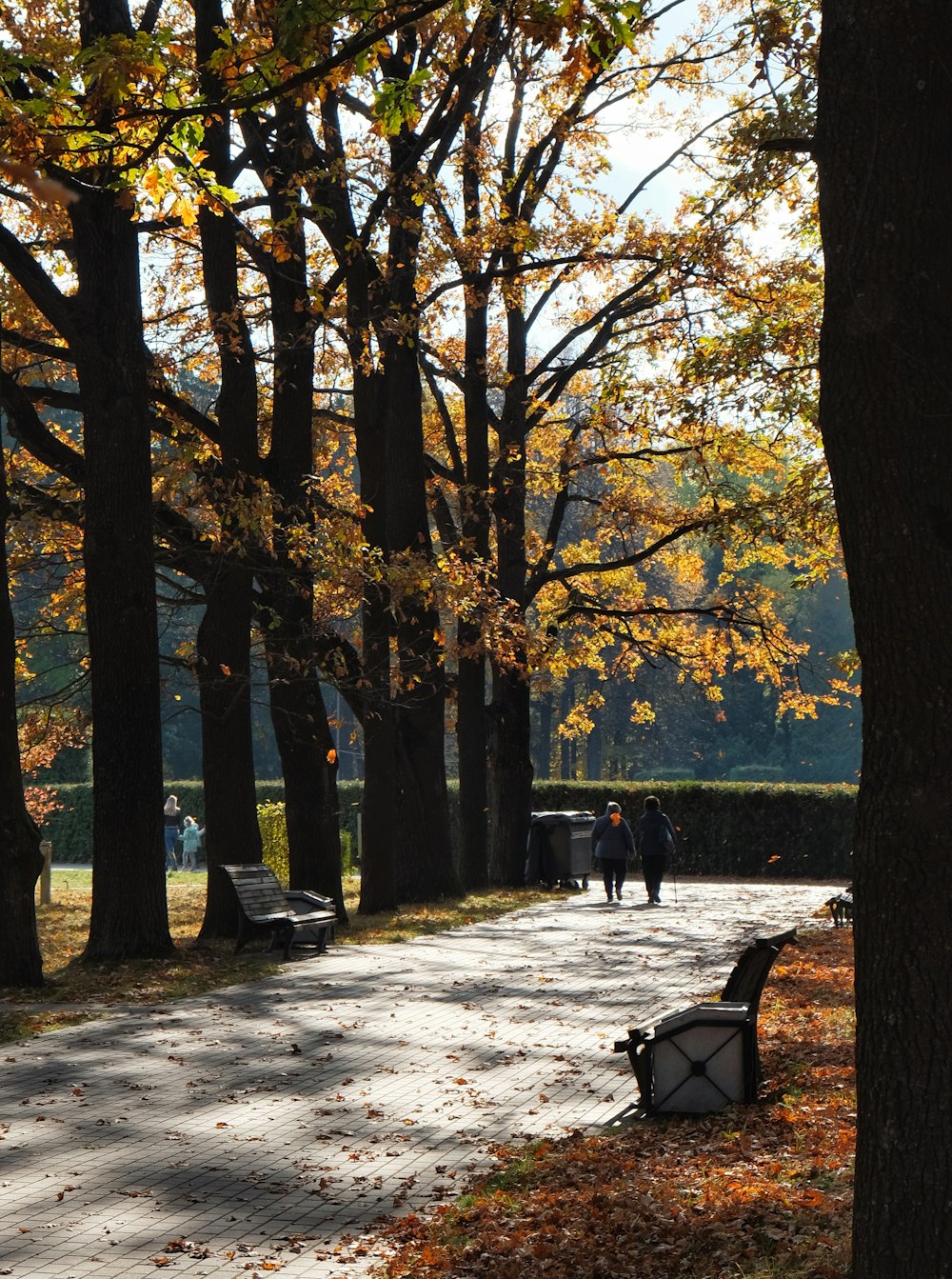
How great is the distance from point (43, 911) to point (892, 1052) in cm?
2161

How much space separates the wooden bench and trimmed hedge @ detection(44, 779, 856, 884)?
15.9 meters

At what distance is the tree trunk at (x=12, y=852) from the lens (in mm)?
12875

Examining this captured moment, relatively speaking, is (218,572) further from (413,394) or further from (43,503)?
(413,394)

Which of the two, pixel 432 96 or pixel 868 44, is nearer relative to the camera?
pixel 868 44

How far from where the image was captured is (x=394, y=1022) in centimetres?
1176

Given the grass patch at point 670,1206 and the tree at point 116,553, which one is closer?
the grass patch at point 670,1206

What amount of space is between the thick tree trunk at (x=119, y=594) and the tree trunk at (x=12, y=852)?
58.0 inches

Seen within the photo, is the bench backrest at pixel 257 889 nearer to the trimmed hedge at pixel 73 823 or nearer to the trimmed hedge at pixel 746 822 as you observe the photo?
the trimmed hedge at pixel 746 822

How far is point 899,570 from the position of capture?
4895mm

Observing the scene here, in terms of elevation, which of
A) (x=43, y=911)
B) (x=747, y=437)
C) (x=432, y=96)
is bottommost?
(x=43, y=911)

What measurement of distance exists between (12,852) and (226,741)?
4.75 m

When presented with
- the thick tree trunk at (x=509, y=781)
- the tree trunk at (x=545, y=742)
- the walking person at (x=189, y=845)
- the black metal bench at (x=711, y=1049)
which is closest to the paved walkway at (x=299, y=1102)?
Result: the black metal bench at (x=711, y=1049)

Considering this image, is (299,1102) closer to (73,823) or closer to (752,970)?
(752,970)

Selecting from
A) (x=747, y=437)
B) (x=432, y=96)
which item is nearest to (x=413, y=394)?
(x=432, y=96)
